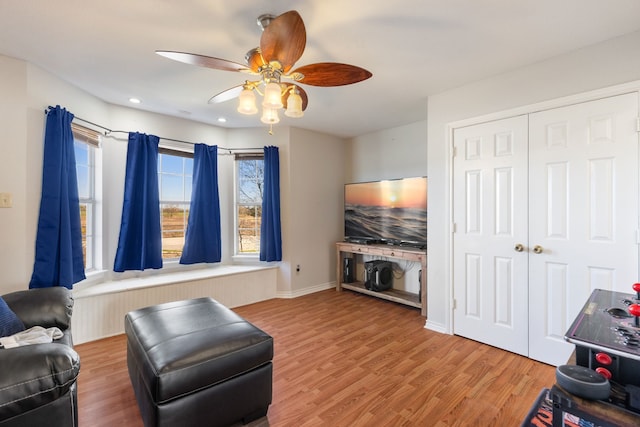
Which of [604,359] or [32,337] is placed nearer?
[604,359]

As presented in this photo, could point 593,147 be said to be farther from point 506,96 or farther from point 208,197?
point 208,197

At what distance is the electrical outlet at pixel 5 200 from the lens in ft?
7.45

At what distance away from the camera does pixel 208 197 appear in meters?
3.90

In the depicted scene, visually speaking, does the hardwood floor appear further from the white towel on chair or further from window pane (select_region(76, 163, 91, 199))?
window pane (select_region(76, 163, 91, 199))

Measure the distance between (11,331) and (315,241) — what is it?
339 cm

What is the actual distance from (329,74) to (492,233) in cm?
210

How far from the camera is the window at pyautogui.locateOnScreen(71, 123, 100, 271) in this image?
10.2ft

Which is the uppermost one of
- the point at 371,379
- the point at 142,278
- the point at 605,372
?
the point at 605,372

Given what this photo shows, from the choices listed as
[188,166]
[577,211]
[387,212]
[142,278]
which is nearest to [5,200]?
[142,278]

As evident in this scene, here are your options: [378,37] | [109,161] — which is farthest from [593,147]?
[109,161]

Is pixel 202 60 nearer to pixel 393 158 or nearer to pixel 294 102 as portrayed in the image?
pixel 294 102

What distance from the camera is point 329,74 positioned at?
1.83 m

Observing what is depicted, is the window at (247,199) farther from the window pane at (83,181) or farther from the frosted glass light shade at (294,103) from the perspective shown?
the frosted glass light shade at (294,103)

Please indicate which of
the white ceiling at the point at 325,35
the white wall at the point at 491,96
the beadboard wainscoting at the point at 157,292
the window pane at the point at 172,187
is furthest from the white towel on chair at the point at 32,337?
the white wall at the point at 491,96
